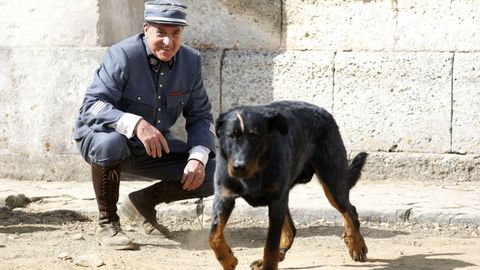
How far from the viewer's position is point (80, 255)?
592 cm

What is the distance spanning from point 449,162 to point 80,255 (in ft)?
11.9

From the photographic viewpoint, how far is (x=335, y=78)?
8.48 meters

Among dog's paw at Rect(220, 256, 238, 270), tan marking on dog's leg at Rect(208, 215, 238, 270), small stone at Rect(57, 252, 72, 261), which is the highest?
tan marking on dog's leg at Rect(208, 215, 238, 270)

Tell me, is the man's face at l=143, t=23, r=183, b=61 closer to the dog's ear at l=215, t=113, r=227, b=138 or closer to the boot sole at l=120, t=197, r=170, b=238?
the boot sole at l=120, t=197, r=170, b=238

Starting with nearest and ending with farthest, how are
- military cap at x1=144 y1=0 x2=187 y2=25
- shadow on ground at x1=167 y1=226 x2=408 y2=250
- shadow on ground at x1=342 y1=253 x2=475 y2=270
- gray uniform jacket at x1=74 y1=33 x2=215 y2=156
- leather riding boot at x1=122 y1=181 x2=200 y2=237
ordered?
shadow on ground at x1=342 y1=253 x2=475 y2=270 < military cap at x1=144 y1=0 x2=187 y2=25 < gray uniform jacket at x1=74 y1=33 x2=215 y2=156 < shadow on ground at x1=167 y1=226 x2=408 y2=250 < leather riding boot at x1=122 y1=181 x2=200 y2=237

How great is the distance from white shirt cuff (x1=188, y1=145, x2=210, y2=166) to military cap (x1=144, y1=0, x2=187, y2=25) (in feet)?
2.63

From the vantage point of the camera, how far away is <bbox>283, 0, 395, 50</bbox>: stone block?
28.0 ft

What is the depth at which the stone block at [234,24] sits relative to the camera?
8.83 metres

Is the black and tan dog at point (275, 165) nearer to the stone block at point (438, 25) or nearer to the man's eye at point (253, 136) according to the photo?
the man's eye at point (253, 136)

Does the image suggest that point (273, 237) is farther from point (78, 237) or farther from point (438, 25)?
point (438, 25)

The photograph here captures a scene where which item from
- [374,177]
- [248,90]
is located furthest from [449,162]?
[248,90]

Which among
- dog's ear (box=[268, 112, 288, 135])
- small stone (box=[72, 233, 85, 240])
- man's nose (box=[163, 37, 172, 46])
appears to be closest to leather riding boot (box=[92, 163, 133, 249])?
small stone (box=[72, 233, 85, 240])

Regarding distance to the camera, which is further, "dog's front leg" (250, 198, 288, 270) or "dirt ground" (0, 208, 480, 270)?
"dirt ground" (0, 208, 480, 270)

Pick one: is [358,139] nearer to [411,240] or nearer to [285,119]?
[411,240]
